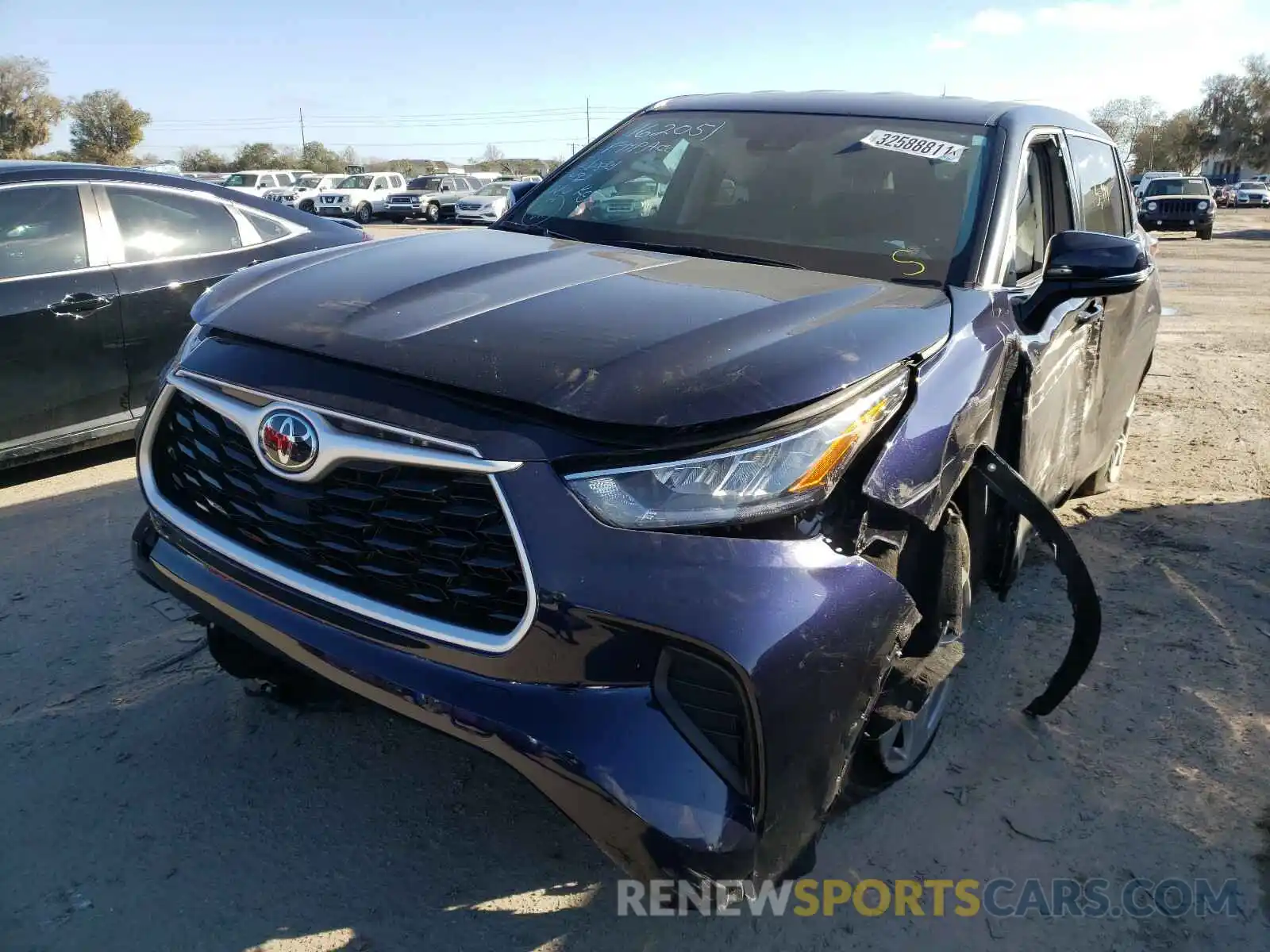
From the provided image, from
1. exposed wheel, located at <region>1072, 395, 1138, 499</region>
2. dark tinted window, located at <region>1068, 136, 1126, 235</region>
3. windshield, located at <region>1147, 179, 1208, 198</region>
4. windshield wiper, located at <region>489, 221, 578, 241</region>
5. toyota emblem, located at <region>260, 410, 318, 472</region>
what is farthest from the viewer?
windshield, located at <region>1147, 179, 1208, 198</region>

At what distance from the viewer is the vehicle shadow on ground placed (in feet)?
6.96

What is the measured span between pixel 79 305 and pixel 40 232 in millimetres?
411

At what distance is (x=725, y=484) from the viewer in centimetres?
174

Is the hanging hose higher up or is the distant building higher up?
the distant building

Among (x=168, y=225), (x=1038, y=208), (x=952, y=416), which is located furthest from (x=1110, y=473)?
(x=168, y=225)

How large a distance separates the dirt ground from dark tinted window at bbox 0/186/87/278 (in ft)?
5.18

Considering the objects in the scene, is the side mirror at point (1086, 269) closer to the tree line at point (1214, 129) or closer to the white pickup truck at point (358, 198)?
the white pickup truck at point (358, 198)

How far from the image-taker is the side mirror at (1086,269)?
2.62m

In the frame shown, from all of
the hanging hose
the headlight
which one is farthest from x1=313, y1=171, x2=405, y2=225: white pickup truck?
the headlight

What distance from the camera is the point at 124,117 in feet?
219

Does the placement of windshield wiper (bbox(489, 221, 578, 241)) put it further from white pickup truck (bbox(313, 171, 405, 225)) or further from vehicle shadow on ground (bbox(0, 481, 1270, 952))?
white pickup truck (bbox(313, 171, 405, 225))

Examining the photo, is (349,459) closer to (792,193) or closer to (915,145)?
Result: (792,193)

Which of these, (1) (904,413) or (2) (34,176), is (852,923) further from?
(2) (34,176)

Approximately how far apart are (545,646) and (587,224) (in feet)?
6.22
